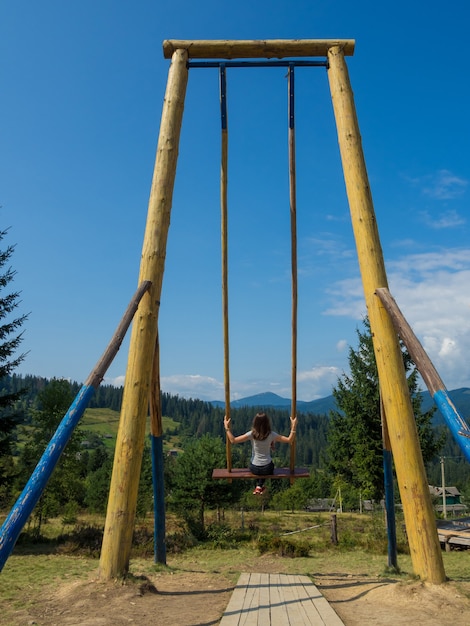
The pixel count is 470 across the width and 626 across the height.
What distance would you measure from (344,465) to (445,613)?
49.2ft

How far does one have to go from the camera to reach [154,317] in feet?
19.7

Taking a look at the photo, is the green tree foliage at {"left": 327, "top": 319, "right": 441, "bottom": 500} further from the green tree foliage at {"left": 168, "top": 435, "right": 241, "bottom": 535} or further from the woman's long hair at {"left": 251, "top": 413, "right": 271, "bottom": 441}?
the woman's long hair at {"left": 251, "top": 413, "right": 271, "bottom": 441}

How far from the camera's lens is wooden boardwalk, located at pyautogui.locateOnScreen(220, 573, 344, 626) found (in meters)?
4.27

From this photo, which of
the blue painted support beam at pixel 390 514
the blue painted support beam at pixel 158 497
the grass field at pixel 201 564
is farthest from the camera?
the blue painted support beam at pixel 390 514

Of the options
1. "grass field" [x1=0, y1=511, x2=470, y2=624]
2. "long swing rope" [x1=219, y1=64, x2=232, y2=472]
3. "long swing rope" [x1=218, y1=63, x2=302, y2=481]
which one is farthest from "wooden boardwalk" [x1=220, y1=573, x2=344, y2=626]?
"long swing rope" [x1=219, y1=64, x2=232, y2=472]

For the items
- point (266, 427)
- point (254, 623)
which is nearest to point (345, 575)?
point (266, 427)

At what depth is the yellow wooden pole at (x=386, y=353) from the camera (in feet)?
16.4

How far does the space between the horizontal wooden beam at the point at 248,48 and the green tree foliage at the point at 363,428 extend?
40.5 feet

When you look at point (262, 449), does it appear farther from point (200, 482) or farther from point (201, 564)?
point (200, 482)

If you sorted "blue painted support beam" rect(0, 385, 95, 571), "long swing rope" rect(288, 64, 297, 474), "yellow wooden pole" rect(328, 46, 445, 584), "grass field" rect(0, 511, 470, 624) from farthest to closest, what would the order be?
1. "long swing rope" rect(288, 64, 297, 474)
2. "grass field" rect(0, 511, 470, 624)
3. "yellow wooden pole" rect(328, 46, 445, 584)
4. "blue painted support beam" rect(0, 385, 95, 571)

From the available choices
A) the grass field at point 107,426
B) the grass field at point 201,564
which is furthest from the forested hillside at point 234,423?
the grass field at point 201,564

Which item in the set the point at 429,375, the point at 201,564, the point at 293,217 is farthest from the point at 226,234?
the point at 201,564

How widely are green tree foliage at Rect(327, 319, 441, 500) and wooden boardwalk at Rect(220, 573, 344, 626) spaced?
1192 centimetres

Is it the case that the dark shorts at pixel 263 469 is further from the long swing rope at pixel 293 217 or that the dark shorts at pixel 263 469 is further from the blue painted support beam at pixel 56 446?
the blue painted support beam at pixel 56 446
